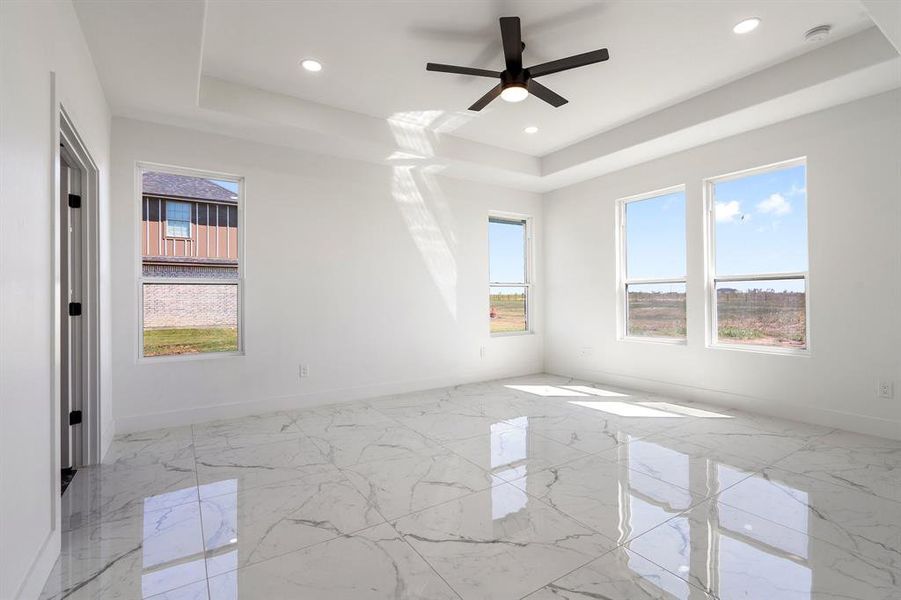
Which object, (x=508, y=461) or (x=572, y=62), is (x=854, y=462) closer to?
(x=508, y=461)

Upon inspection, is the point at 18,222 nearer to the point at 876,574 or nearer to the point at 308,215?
the point at 308,215

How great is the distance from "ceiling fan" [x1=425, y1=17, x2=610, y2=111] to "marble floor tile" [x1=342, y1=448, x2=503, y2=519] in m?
2.62

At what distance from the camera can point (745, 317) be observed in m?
4.20

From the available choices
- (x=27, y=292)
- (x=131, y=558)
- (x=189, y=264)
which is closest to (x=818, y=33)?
(x=27, y=292)

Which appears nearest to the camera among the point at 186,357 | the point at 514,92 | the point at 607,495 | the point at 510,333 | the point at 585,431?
the point at 607,495

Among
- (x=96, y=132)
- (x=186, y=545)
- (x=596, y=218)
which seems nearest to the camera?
(x=186, y=545)

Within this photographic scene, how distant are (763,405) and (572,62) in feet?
11.5

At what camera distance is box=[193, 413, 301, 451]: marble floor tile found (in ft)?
10.8

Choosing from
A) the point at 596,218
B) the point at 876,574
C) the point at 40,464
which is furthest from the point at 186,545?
the point at 596,218

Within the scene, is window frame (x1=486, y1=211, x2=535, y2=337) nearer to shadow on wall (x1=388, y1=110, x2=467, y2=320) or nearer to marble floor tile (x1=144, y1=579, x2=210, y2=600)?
shadow on wall (x1=388, y1=110, x2=467, y2=320)

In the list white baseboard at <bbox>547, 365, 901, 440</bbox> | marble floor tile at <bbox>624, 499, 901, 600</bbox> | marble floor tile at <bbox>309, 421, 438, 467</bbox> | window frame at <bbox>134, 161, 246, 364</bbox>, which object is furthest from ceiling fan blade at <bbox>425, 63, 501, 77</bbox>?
white baseboard at <bbox>547, 365, 901, 440</bbox>

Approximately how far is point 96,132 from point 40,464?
2.31 metres

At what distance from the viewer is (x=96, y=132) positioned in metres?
2.91

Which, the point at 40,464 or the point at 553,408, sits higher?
the point at 40,464
